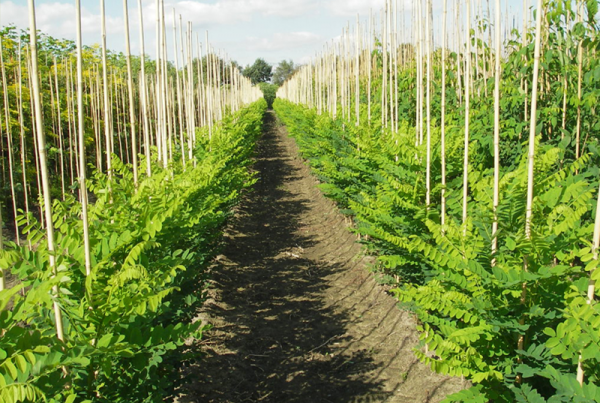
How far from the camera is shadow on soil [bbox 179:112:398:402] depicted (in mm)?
4469

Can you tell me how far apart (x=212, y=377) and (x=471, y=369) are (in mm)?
2738

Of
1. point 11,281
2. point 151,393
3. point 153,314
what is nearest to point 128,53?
point 153,314

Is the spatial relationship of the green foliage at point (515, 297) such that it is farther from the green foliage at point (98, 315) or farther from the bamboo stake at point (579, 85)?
the green foliage at point (98, 315)

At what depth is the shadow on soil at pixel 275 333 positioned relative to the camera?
14.7 ft

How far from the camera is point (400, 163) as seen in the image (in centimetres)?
495

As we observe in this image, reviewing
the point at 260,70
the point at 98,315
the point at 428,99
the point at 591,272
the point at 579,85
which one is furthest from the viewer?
the point at 260,70

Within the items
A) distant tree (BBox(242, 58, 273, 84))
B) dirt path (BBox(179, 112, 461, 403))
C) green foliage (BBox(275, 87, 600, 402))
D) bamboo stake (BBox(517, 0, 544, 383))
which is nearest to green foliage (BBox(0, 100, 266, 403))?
dirt path (BBox(179, 112, 461, 403))

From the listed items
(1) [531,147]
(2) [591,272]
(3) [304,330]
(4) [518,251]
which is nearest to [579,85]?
(1) [531,147]

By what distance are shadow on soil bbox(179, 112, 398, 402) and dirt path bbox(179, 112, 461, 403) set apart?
0.03ft

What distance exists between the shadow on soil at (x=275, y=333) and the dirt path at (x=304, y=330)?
0.4 inches

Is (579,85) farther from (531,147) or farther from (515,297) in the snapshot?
(515,297)

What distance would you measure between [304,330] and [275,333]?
1.10 ft

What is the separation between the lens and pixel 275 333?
5660mm

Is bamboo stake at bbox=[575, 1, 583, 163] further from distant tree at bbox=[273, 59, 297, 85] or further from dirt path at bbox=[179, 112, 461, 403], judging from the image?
distant tree at bbox=[273, 59, 297, 85]
